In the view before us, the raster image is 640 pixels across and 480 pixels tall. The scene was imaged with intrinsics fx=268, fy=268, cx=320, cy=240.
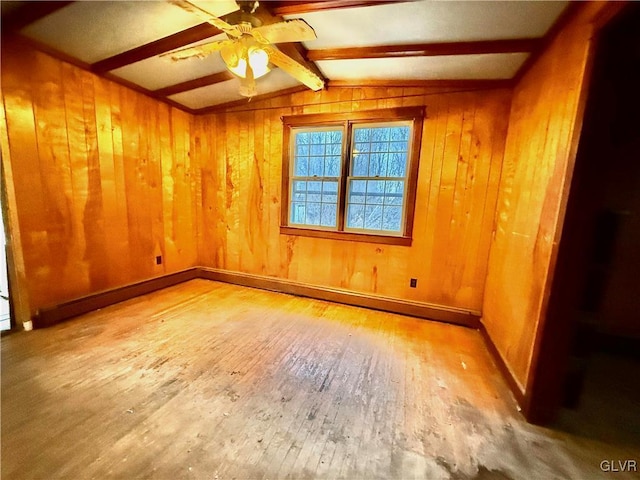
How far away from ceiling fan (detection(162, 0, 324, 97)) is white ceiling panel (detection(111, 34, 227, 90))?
72 cm

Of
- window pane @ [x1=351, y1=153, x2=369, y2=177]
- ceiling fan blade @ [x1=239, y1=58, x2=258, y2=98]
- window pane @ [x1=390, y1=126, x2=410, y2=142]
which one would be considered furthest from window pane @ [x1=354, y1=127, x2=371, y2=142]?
ceiling fan blade @ [x1=239, y1=58, x2=258, y2=98]

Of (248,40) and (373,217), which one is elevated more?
(248,40)

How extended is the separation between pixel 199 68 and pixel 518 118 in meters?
3.07

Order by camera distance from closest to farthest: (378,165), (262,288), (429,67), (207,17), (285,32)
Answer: (207,17)
(285,32)
(429,67)
(378,165)
(262,288)

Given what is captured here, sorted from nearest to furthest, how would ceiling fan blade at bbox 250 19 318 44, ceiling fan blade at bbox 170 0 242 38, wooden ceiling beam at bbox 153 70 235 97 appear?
ceiling fan blade at bbox 170 0 242 38 → ceiling fan blade at bbox 250 19 318 44 → wooden ceiling beam at bbox 153 70 235 97

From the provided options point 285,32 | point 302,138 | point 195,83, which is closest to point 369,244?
point 302,138

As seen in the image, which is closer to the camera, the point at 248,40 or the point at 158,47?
the point at 248,40

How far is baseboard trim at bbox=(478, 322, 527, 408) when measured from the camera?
1721 mm

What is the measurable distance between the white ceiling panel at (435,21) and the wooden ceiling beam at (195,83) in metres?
1.21

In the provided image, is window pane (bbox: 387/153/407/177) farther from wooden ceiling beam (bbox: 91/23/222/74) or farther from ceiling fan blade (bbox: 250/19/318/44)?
wooden ceiling beam (bbox: 91/23/222/74)

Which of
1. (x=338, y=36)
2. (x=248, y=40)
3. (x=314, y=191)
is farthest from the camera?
(x=314, y=191)

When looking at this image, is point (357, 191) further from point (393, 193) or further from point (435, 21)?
point (435, 21)

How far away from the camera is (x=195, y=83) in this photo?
9.96 feet

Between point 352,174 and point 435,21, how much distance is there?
160 centimetres
